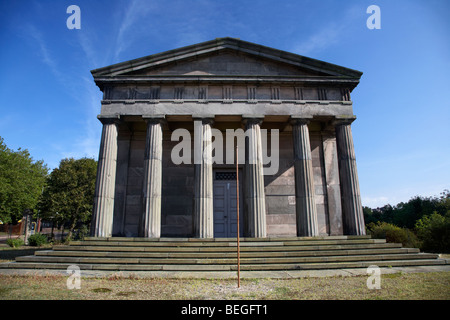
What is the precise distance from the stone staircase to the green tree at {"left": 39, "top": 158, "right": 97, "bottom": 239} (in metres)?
19.4

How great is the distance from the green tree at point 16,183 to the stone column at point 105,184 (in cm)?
2231

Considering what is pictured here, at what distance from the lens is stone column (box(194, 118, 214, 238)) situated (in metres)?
11.6

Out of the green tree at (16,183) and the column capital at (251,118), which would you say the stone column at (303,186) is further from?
the green tree at (16,183)

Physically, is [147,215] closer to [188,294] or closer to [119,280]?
[119,280]

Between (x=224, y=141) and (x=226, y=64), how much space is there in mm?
4186

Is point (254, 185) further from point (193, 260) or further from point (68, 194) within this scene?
point (68, 194)

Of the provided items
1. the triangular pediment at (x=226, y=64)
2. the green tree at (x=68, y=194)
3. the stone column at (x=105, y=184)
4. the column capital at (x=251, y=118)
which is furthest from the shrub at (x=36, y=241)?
the column capital at (x=251, y=118)

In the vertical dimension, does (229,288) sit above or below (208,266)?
below

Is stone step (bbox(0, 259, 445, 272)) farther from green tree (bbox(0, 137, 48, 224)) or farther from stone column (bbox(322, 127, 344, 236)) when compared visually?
green tree (bbox(0, 137, 48, 224))

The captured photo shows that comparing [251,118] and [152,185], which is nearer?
[152,185]

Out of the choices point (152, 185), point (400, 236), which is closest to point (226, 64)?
point (152, 185)

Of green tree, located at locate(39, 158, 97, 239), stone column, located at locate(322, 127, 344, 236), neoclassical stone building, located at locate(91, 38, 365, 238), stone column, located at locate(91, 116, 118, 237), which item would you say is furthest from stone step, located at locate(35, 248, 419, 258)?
green tree, located at locate(39, 158, 97, 239)

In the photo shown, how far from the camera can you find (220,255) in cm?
989
